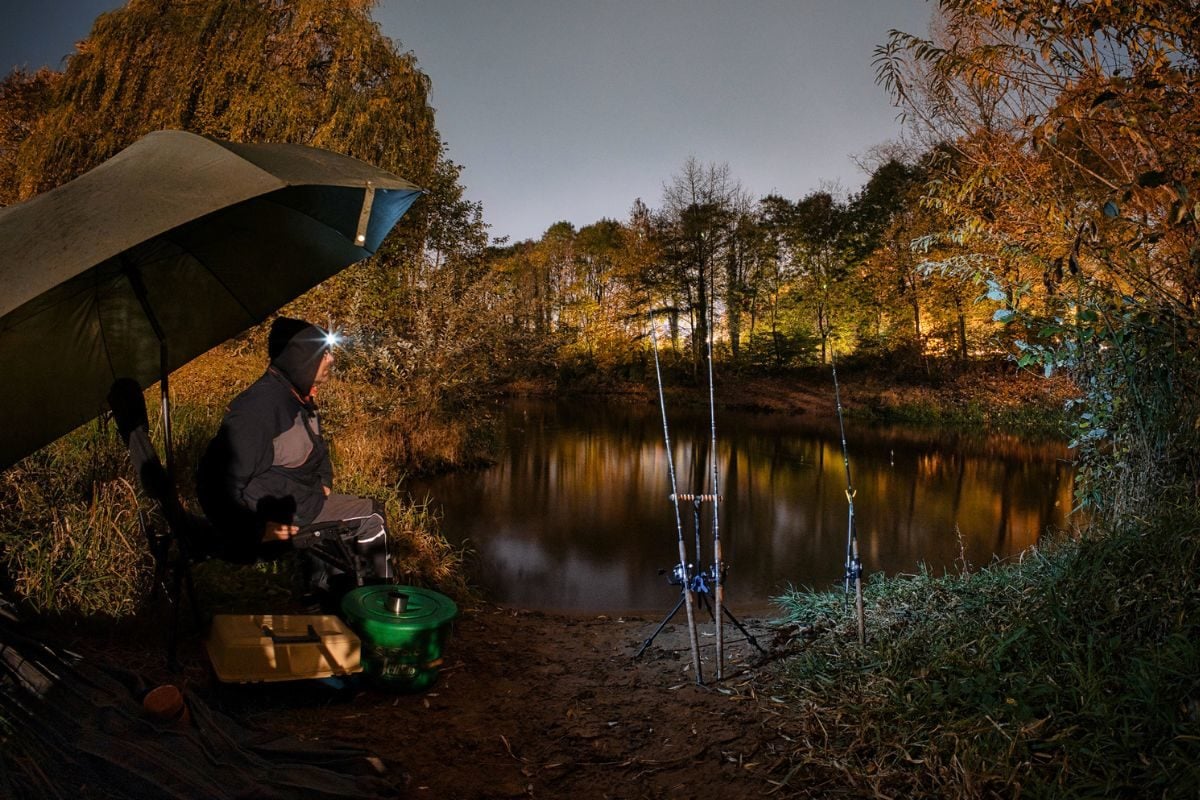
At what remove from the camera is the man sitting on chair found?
10.2 feet

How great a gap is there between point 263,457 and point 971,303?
5.37 m

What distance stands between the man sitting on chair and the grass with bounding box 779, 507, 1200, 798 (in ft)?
7.87

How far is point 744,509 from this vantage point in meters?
10.4

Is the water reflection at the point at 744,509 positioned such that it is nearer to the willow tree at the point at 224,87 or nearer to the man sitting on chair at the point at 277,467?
the man sitting on chair at the point at 277,467

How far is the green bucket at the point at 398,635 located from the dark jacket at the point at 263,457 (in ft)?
1.93

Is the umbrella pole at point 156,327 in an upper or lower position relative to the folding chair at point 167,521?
upper

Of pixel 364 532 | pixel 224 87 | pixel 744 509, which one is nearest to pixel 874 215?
pixel 744 509

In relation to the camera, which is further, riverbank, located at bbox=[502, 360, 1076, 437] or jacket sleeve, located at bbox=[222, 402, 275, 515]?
riverbank, located at bbox=[502, 360, 1076, 437]

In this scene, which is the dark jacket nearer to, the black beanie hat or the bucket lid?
the black beanie hat

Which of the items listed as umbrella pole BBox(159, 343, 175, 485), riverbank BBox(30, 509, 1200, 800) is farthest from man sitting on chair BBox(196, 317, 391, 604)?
riverbank BBox(30, 509, 1200, 800)

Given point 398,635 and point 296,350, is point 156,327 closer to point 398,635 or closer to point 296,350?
point 296,350

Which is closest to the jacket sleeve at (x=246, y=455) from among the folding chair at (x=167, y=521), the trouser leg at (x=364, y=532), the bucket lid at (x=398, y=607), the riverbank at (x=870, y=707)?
the folding chair at (x=167, y=521)

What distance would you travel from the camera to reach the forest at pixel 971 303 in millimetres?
2270

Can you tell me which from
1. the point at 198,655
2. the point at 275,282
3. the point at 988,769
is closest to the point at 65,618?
the point at 198,655
